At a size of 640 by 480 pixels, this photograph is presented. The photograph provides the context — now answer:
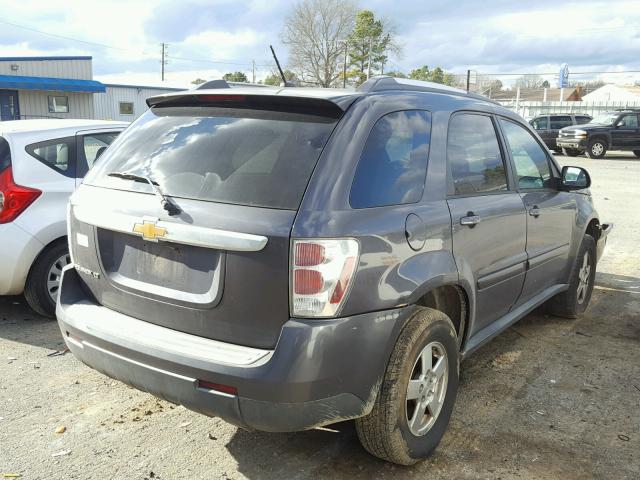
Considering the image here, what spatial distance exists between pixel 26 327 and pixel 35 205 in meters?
1.01

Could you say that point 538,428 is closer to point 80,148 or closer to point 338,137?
point 338,137

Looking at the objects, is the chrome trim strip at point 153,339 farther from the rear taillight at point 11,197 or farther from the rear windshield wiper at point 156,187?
the rear taillight at point 11,197

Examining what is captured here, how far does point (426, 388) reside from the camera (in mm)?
2998

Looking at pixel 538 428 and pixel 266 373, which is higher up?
pixel 266 373

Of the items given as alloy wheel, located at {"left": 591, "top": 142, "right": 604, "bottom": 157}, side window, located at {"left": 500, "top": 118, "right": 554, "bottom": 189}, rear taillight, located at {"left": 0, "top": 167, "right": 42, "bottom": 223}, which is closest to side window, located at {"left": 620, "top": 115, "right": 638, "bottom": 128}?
alloy wheel, located at {"left": 591, "top": 142, "right": 604, "bottom": 157}

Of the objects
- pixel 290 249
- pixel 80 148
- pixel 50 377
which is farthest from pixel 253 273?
pixel 80 148

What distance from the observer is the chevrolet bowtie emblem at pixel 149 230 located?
8.66 ft

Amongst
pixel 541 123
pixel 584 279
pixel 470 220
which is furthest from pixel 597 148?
pixel 470 220

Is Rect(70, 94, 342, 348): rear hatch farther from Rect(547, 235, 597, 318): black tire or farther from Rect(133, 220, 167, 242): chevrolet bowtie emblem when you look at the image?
Rect(547, 235, 597, 318): black tire

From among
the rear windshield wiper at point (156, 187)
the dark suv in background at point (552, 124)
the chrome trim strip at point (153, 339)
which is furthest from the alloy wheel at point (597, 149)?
the chrome trim strip at point (153, 339)

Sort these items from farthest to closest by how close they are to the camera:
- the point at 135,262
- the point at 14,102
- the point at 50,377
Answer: the point at 14,102 < the point at 50,377 < the point at 135,262

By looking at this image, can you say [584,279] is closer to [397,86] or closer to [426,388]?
[426,388]

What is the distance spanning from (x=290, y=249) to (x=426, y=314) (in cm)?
85

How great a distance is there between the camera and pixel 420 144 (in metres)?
3.11
